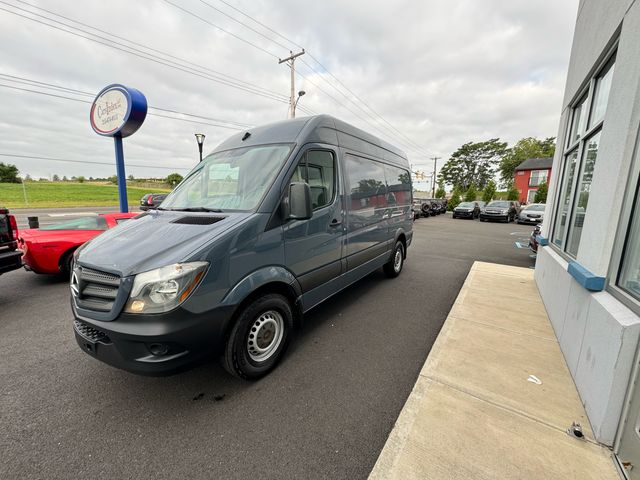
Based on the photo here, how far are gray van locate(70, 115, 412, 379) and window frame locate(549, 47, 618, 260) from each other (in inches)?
108

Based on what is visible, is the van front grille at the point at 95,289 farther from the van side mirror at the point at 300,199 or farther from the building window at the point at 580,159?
the building window at the point at 580,159

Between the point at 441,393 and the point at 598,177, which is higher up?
the point at 598,177

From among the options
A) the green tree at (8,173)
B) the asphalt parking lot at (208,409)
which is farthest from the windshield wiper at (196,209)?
the green tree at (8,173)

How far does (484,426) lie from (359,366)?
1.14 m

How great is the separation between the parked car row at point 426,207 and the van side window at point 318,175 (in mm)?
18153

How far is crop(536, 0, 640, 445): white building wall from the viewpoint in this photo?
184 centimetres

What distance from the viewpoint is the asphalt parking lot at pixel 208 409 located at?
5.83ft

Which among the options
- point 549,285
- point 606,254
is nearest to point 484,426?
point 606,254

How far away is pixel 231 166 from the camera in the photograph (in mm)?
3107

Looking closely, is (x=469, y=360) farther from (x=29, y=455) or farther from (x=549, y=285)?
(x=29, y=455)

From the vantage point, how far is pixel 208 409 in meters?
2.24

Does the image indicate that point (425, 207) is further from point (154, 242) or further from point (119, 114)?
point (154, 242)

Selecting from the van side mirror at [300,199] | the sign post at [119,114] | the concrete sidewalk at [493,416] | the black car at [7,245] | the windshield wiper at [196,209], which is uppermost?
the sign post at [119,114]

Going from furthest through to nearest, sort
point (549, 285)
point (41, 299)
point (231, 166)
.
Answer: point (41, 299) → point (549, 285) → point (231, 166)
